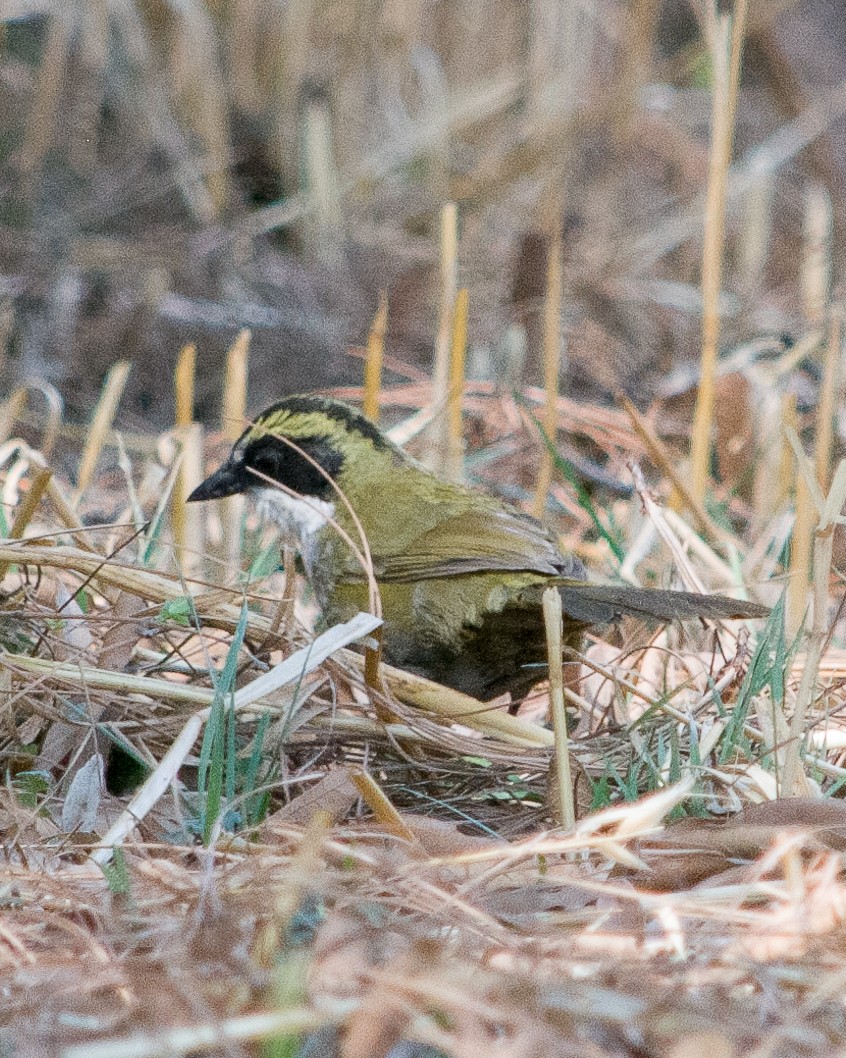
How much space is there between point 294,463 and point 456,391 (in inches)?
27.1

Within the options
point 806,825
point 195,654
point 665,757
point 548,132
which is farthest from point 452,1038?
point 548,132

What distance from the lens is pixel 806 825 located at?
262 cm

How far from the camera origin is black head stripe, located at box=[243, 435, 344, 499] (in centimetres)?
470

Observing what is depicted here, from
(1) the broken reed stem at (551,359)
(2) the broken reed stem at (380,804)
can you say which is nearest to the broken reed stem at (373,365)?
(1) the broken reed stem at (551,359)

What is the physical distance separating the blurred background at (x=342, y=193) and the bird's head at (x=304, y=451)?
2740 mm

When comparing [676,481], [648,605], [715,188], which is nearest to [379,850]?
[648,605]

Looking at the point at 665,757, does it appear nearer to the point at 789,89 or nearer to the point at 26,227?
the point at 26,227

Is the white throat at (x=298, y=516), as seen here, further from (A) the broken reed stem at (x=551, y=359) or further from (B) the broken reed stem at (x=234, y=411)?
(A) the broken reed stem at (x=551, y=359)

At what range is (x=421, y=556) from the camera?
14.3 ft

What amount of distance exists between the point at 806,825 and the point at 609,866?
1.17 feet

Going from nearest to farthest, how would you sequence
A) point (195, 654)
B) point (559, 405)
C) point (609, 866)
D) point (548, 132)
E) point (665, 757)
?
point (609, 866), point (665, 757), point (195, 654), point (559, 405), point (548, 132)

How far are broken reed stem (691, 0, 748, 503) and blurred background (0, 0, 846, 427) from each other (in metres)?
2.58

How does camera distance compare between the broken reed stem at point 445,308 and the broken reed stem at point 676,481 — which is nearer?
the broken reed stem at point 676,481

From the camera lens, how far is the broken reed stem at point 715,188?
14.3 feet
